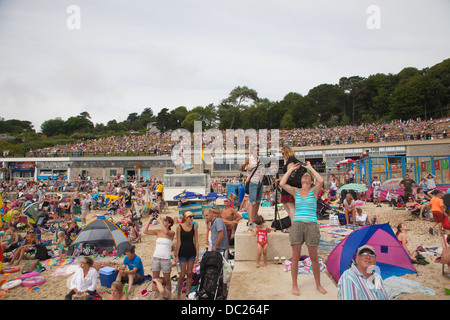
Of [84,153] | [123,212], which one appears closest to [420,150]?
[123,212]

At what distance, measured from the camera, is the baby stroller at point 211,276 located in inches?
168

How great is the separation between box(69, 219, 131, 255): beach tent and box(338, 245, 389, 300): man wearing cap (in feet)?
22.8

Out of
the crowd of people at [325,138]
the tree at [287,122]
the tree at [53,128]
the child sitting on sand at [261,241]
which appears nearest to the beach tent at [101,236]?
the child sitting on sand at [261,241]

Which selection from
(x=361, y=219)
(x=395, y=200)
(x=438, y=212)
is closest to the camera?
(x=438, y=212)

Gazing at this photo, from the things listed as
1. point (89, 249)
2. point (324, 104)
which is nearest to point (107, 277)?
point (89, 249)

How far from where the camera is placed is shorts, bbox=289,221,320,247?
3344 mm

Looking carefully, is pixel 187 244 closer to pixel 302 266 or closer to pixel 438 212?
pixel 302 266

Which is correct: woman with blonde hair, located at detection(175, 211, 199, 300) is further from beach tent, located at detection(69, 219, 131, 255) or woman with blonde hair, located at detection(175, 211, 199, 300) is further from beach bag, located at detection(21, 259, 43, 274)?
beach bag, located at detection(21, 259, 43, 274)

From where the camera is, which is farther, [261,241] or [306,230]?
[261,241]

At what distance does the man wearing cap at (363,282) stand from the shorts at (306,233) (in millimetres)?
634

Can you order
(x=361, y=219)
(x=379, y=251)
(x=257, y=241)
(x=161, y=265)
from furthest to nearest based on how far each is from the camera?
(x=361, y=219), (x=379, y=251), (x=257, y=241), (x=161, y=265)

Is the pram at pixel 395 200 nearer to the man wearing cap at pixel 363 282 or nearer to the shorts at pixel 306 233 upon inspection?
the shorts at pixel 306 233

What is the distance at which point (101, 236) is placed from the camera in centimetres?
831

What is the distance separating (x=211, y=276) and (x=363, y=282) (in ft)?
7.85
